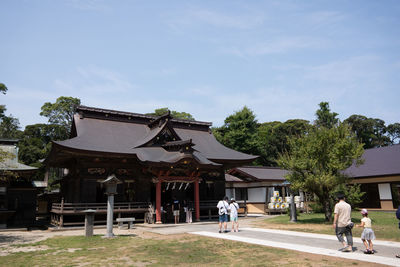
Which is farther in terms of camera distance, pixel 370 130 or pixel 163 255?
pixel 370 130

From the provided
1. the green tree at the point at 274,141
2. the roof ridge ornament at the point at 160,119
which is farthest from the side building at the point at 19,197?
the green tree at the point at 274,141

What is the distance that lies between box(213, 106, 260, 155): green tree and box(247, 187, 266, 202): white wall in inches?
674

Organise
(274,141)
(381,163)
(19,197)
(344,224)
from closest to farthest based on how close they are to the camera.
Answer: (344,224) → (19,197) → (381,163) → (274,141)

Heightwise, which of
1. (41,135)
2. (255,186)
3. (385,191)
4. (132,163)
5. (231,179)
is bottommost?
(385,191)

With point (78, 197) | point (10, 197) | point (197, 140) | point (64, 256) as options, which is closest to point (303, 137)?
point (197, 140)

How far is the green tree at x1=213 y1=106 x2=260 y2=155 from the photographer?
51406mm

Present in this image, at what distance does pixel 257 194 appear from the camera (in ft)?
112

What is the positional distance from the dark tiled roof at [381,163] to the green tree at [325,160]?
11.1 m

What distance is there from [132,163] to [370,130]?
193ft

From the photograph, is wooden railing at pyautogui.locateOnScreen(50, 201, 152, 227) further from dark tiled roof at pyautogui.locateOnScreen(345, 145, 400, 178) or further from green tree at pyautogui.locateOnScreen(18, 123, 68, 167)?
green tree at pyautogui.locateOnScreen(18, 123, 68, 167)

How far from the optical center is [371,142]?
210ft

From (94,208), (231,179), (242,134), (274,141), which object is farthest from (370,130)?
(94,208)

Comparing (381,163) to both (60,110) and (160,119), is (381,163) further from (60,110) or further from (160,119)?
(60,110)

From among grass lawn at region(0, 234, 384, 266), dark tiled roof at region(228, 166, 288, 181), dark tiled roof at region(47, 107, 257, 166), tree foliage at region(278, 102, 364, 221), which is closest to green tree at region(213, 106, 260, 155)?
dark tiled roof at region(228, 166, 288, 181)
